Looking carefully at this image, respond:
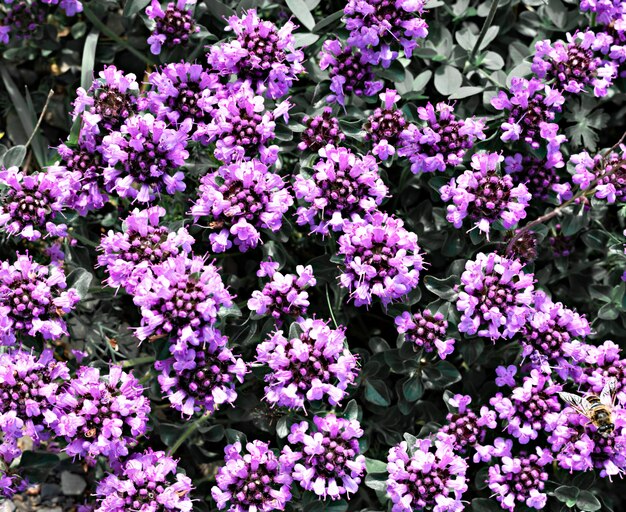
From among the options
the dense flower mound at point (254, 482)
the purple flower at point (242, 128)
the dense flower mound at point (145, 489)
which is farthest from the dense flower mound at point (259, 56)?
the dense flower mound at point (145, 489)

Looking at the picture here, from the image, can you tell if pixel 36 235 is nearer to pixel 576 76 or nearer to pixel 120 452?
pixel 120 452

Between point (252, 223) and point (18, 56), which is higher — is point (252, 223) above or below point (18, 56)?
below

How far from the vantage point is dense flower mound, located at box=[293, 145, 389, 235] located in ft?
14.3

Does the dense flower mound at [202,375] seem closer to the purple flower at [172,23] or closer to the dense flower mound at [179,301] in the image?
the dense flower mound at [179,301]

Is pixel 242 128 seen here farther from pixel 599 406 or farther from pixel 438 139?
pixel 599 406

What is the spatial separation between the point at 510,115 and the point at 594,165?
63cm

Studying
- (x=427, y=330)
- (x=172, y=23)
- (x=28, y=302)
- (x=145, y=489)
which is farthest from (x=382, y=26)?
(x=145, y=489)

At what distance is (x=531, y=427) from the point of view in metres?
4.57

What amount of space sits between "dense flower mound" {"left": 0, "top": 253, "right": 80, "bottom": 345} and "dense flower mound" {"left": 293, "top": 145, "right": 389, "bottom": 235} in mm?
1516

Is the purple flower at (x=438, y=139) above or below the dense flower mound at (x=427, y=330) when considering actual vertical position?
above

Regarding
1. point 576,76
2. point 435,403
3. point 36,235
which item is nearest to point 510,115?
point 576,76

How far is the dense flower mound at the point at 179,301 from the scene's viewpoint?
398 cm

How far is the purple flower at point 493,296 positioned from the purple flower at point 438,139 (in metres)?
0.71

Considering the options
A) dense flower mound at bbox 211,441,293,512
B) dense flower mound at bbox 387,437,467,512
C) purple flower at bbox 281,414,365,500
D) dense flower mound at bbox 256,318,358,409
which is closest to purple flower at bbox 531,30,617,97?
dense flower mound at bbox 256,318,358,409
